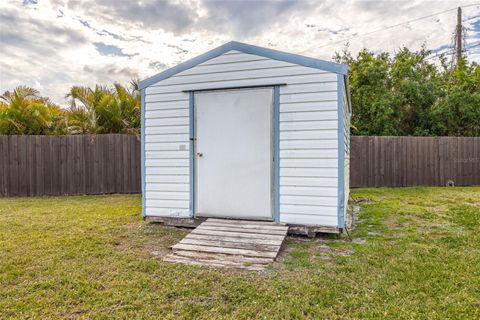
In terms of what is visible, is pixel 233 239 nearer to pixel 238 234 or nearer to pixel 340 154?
pixel 238 234

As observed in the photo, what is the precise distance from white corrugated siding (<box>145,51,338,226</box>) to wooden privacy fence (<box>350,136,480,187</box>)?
19.5ft

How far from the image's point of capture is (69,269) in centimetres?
311

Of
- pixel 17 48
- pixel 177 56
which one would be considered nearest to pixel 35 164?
pixel 17 48

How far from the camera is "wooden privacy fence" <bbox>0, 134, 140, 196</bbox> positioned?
27.6ft

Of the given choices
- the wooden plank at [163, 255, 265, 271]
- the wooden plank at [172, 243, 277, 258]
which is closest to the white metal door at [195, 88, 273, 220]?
the wooden plank at [172, 243, 277, 258]

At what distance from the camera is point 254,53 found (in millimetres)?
4434

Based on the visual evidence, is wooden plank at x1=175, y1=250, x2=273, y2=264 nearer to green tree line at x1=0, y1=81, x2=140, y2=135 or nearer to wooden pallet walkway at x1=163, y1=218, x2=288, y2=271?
wooden pallet walkway at x1=163, y1=218, x2=288, y2=271

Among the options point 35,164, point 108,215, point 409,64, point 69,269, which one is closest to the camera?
point 69,269

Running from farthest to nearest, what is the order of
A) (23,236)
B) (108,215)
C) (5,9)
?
(5,9), (108,215), (23,236)

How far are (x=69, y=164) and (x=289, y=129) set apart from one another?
669 cm

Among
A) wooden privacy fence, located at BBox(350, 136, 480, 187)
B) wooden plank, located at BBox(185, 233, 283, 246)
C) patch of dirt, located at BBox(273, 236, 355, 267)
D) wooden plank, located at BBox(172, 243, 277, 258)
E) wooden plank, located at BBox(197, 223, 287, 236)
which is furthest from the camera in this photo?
wooden privacy fence, located at BBox(350, 136, 480, 187)

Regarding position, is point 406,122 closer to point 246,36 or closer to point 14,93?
point 246,36

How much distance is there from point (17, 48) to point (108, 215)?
6.21 metres

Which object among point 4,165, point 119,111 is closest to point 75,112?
point 119,111
